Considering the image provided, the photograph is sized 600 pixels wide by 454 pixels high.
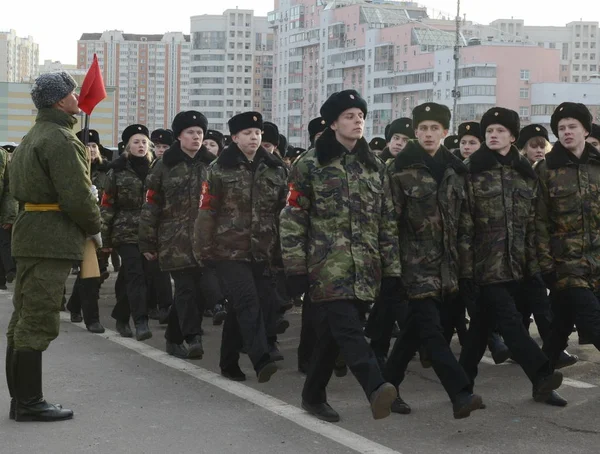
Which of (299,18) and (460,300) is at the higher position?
(299,18)

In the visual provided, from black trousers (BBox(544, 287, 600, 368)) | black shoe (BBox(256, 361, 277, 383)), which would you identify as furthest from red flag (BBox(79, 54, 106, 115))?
black trousers (BBox(544, 287, 600, 368))

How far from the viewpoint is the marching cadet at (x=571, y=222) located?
26.6 ft

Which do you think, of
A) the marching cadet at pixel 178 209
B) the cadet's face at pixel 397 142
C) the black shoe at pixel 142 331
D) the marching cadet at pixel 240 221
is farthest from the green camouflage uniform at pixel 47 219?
the cadet's face at pixel 397 142

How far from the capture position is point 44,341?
7.16 meters

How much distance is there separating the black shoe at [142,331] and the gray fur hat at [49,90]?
393 cm

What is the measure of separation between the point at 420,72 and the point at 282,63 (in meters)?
38.7

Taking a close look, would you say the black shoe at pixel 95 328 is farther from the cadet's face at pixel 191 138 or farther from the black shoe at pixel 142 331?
the cadet's face at pixel 191 138

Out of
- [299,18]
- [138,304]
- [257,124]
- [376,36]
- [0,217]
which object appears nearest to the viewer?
[257,124]

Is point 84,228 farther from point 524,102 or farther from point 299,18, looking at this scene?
point 299,18

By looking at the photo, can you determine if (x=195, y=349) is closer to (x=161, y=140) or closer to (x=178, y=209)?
(x=178, y=209)

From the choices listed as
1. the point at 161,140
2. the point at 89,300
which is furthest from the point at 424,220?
the point at 161,140

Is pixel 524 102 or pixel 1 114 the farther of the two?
pixel 524 102

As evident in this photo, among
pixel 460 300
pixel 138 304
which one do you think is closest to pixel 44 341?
pixel 460 300

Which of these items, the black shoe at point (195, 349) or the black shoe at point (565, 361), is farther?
the black shoe at point (195, 349)
